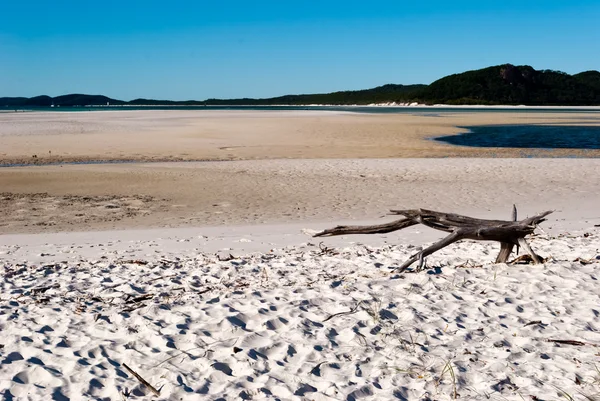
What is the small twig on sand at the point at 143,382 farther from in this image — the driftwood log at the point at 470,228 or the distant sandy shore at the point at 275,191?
the distant sandy shore at the point at 275,191

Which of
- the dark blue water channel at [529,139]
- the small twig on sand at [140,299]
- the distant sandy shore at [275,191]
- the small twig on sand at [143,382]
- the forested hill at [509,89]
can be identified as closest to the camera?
the small twig on sand at [143,382]

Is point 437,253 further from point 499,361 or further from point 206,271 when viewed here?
point 499,361

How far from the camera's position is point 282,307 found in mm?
6070

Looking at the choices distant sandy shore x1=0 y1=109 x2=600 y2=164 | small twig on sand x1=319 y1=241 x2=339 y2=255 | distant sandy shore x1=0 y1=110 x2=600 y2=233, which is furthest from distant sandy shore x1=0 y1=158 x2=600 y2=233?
distant sandy shore x1=0 y1=109 x2=600 y2=164

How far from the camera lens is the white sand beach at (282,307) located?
15.2 ft

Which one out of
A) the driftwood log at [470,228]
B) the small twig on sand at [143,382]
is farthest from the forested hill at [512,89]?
the small twig on sand at [143,382]

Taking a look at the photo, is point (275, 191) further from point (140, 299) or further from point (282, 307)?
point (282, 307)

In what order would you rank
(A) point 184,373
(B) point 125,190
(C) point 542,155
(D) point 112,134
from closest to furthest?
(A) point 184,373, (B) point 125,190, (C) point 542,155, (D) point 112,134

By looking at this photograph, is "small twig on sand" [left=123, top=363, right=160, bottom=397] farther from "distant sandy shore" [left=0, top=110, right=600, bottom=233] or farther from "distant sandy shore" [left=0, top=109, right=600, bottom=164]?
"distant sandy shore" [left=0, top=109, right=600, bottom=164]

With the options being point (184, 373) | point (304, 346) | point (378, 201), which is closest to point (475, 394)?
point (304, 346)

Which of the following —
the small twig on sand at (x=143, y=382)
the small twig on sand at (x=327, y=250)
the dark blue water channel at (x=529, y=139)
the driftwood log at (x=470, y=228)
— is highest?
the driftwood log at (x=470, y=228)

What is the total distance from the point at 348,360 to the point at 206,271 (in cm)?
334

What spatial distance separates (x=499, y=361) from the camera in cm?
491

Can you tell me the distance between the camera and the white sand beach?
4.62 meters
